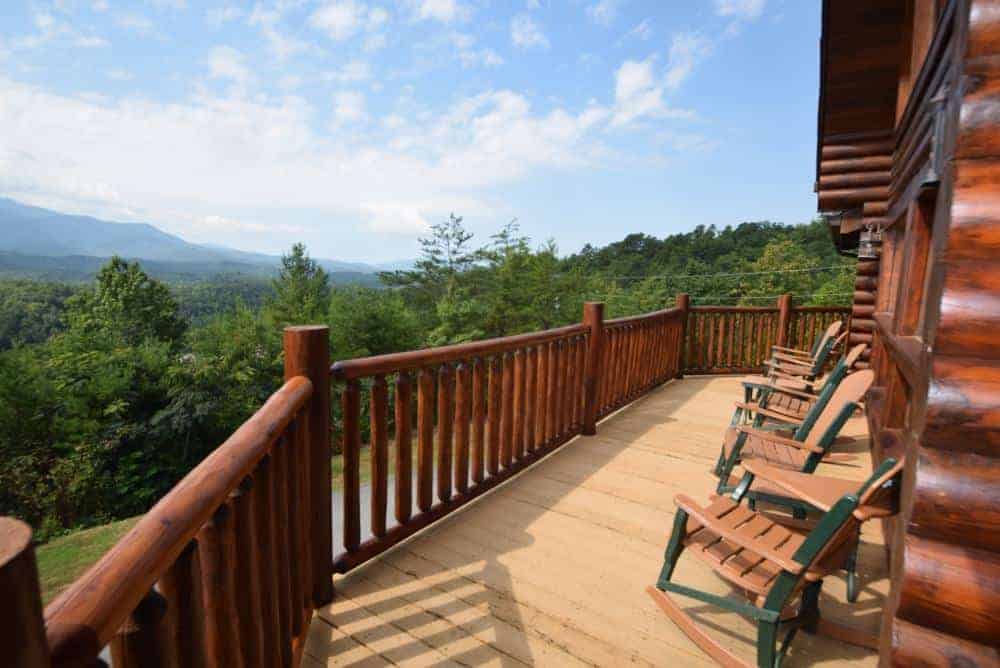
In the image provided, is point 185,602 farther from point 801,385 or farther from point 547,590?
point 801,385

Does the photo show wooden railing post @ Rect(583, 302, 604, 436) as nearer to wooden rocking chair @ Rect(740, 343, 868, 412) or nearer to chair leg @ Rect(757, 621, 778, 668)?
wooden rocking chair @ Rect(740, 343, 868, 412)

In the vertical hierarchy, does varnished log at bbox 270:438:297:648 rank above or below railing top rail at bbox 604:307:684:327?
below

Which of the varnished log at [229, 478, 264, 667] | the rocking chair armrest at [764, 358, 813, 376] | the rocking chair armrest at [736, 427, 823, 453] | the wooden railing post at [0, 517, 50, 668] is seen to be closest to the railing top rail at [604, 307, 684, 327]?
the rocking chair armrest at [764, 358, 813, 376]

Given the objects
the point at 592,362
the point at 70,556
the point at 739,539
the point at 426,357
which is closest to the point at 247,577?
the point at 426,357

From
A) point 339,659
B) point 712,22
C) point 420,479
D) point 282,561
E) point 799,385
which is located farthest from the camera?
point 712,22

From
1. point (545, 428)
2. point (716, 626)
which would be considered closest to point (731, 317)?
point (545, 428)

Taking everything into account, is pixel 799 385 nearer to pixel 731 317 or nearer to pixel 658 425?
pixel 658 425

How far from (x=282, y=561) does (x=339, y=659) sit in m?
0.55

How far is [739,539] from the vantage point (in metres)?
1.72

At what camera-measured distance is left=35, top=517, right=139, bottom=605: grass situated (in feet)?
16.6

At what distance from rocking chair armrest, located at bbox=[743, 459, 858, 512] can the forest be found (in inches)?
780

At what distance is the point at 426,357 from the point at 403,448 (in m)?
0.46

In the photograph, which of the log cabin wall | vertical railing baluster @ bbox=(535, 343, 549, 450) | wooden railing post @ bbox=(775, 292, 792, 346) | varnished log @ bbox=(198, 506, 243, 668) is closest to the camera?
varnished log @ bbox=(198, 506, 243, 668)

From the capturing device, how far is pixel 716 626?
78.2 inches
